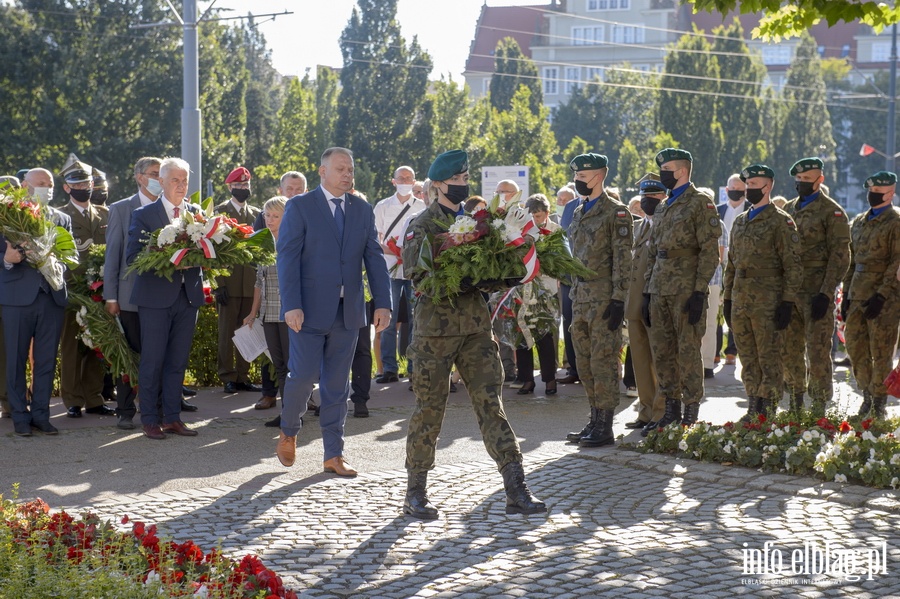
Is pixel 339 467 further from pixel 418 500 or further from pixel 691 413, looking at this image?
pixel 691 413

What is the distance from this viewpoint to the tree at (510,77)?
261 ft

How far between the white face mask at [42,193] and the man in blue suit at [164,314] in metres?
0.92

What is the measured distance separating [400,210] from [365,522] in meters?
7.10

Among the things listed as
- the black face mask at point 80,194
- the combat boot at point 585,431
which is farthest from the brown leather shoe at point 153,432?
the combat boot at point 585,431

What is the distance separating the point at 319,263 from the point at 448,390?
5.16ft

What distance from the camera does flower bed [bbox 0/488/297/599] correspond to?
4383 millimetres

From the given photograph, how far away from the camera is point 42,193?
1045 cm

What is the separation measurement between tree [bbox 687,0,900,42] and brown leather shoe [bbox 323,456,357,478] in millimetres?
4112

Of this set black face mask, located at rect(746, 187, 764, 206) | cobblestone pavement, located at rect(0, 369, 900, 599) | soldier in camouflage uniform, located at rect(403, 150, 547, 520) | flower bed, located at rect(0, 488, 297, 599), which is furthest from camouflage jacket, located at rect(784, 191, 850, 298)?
flower bed, located at rect(0, 488, 297, 599)

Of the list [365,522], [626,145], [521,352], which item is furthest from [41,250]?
[626,145]

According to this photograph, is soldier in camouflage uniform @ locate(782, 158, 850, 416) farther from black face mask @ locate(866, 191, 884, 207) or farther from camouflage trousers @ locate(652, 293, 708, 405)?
camouflage trousers @ locate(652, 293, 708, 405)

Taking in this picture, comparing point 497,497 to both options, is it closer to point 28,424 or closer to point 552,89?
point 28,424

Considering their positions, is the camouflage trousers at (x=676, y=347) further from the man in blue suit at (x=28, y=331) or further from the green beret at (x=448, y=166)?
the man in blue suit at (x=28, y=331)

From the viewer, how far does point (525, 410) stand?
11.4 metres
